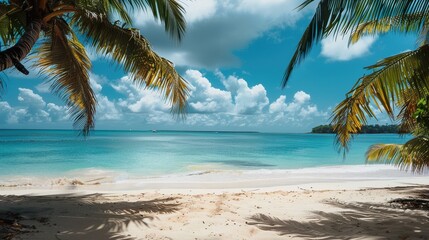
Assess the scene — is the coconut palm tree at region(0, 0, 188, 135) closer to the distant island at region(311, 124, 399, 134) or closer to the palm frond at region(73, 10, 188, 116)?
the palm frond at region(73, 10, 188, 116)

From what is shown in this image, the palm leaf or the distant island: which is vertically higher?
the palm leaf

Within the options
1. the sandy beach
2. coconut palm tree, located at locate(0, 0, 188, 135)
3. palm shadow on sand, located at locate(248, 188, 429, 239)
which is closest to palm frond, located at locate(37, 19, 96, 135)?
coconut palm tree, located at locate(0, 0, 188, 135)

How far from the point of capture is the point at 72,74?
6.47 meters

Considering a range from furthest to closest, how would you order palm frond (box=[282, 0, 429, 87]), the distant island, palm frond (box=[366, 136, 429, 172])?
the distant island < palm frond (box=[366, 136, 429, 172]) < palm frond (box=[282, 0, 429, 87])

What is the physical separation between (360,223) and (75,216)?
3.98m

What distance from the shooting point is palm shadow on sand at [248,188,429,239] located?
4.02 m

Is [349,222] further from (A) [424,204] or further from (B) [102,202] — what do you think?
(B) [102,202]

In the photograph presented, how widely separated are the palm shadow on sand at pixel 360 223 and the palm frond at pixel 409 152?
927mm

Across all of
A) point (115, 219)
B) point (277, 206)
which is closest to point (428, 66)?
point (277, 206)

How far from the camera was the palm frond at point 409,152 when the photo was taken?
6207 millimetres

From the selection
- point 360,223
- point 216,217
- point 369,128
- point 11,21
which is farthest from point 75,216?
point 369,128

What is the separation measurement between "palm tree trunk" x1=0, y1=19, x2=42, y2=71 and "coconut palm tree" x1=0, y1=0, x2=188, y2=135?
0.25 metres

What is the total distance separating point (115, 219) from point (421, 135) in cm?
572

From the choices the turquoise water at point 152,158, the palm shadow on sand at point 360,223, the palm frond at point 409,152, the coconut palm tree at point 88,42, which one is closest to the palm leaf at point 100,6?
the coconut palm tree at point 88,42
